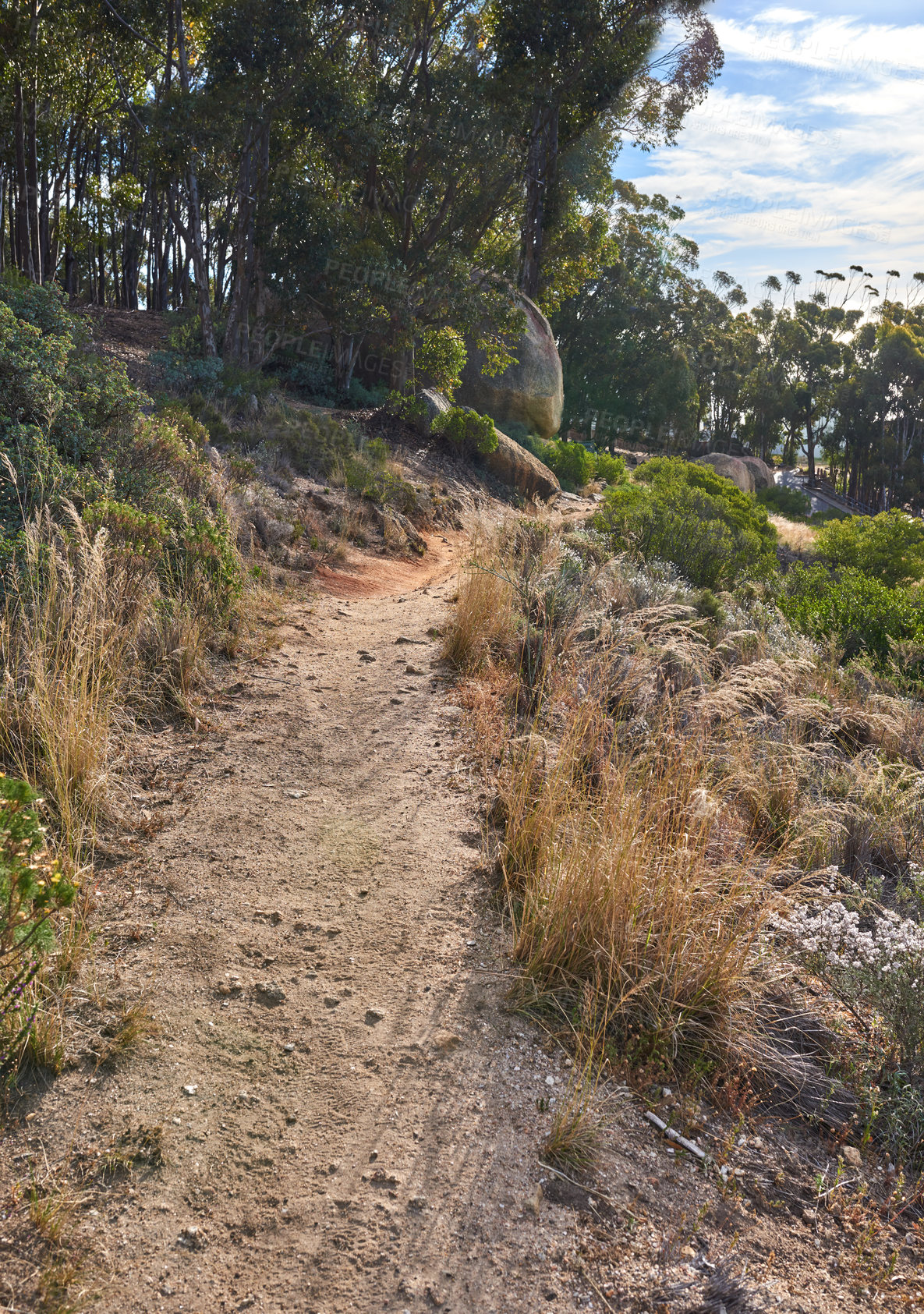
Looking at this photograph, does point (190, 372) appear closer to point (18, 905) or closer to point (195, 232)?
point (195, 232)

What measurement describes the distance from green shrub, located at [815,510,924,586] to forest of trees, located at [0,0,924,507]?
6982 mm

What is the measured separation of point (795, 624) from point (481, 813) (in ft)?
19.9

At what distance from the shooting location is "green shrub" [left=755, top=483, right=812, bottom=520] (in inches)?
1155

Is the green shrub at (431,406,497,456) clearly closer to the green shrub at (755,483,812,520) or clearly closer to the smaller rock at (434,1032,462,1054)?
the smaller rock at (434,1032,462,1054)

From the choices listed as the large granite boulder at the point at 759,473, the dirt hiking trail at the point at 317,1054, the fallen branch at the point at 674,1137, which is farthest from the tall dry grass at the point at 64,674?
the large granite boulder at the point at 759,473

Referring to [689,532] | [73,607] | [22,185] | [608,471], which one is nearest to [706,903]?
[73,607]

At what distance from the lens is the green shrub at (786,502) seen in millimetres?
29344

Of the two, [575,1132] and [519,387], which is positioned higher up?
[519,387]

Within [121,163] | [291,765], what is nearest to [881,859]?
[291,765]

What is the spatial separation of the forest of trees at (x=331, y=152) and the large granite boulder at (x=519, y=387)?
0.74 metres

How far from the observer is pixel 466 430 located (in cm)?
1451

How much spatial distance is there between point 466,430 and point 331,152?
5.45 m

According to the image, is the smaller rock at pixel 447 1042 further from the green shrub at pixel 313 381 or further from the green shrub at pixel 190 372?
the green shrub at pixel 313 381

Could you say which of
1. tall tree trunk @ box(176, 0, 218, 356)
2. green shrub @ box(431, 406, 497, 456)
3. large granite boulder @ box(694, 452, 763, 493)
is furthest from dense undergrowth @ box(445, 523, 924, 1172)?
large granite boulder @ box(694, 452, 763, 493)
